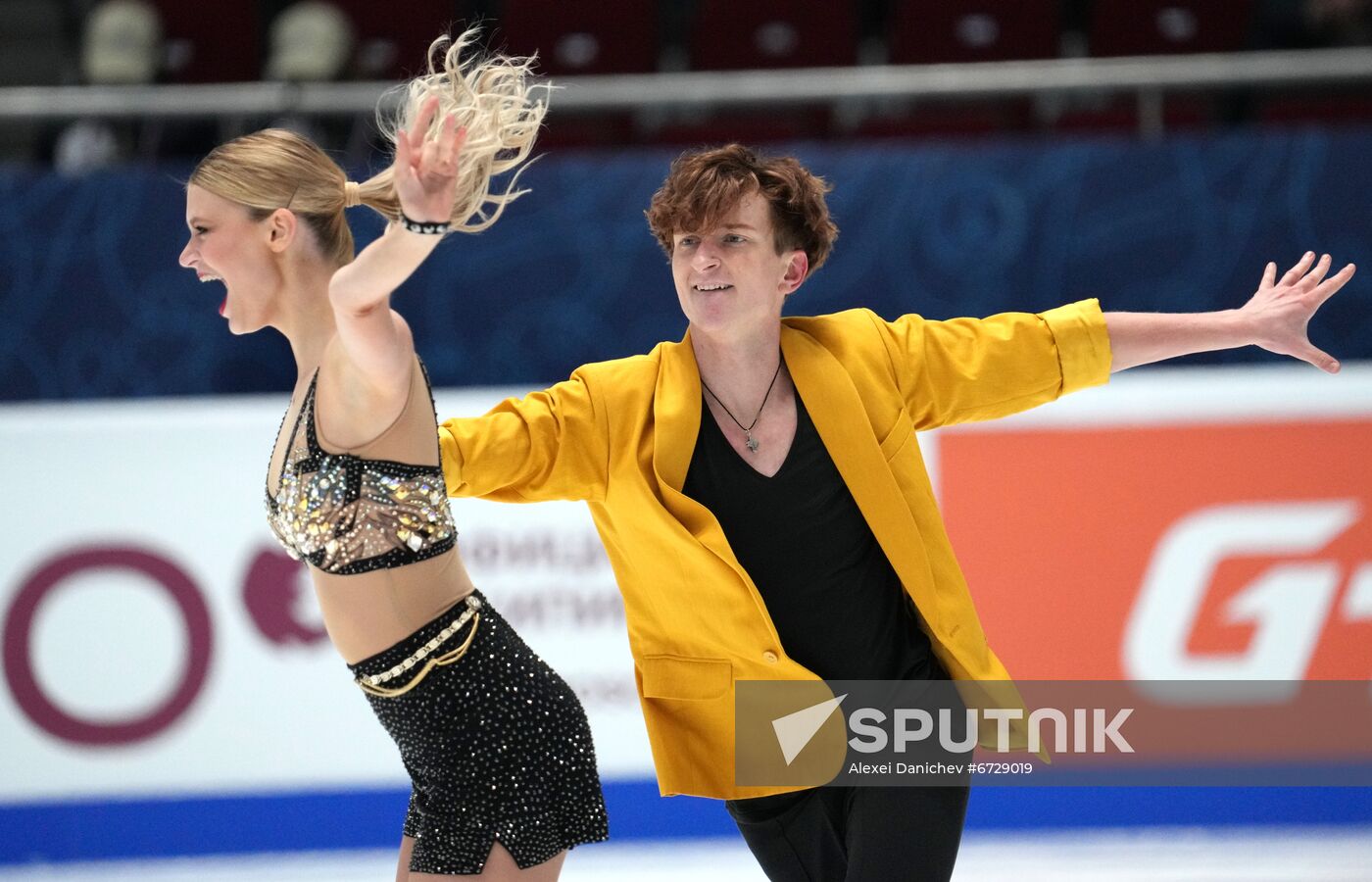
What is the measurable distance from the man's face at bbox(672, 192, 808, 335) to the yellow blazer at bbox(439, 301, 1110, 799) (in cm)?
12

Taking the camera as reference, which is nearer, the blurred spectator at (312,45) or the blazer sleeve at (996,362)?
the blazer sleeve at (996,362)

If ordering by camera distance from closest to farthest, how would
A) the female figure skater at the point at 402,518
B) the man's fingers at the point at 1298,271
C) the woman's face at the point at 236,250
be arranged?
the female figure skater at the point at 402,518 → the woman's face at the point at 236,250 → the man's fingers at the point at 1298,271

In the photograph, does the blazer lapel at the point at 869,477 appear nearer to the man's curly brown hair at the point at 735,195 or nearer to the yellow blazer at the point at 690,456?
the yellow blazer at the point at 690,456

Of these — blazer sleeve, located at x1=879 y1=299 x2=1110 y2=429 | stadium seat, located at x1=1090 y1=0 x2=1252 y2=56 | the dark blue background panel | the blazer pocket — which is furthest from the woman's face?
stadium seat, located at x1=1090 y1=0 x2=1252 y2=56

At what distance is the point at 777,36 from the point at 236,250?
379cm

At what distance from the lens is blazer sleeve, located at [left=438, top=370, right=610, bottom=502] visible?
245 cm

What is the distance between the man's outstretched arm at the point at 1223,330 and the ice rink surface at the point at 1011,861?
2237 millimetres

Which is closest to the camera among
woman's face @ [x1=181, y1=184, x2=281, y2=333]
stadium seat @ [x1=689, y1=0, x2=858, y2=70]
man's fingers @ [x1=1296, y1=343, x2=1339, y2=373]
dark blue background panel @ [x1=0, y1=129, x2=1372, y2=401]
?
woman's face @ [x1=181, y1=184, x2=281, y2=333]

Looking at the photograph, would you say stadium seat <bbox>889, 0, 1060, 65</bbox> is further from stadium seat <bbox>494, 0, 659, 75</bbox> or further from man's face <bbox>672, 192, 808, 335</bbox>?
man's face <bbox>672, 192, 808, 335</bbox>

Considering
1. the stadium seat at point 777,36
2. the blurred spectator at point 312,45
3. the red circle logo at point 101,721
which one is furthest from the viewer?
the stadium seat at point 777,36

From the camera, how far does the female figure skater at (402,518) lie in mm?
2172

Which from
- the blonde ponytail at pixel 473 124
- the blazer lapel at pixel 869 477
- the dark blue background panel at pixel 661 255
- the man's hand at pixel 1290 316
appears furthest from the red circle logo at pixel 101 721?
the man's hand at pixel 1290 316

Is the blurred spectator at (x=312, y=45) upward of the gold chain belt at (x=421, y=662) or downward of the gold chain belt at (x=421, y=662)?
upward

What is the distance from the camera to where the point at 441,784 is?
2.26 meters
